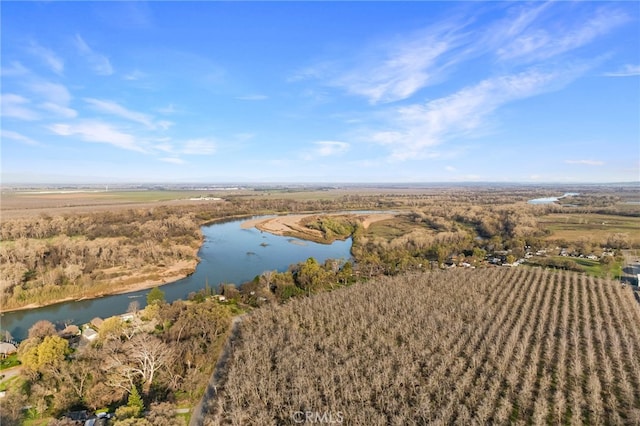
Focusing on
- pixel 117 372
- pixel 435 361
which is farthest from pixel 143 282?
pixel 435 361

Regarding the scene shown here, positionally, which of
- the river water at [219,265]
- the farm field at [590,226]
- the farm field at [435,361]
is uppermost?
the farm field at [590,226]

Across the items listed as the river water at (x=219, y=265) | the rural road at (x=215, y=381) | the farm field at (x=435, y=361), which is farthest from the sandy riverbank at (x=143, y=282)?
the farm field at (x=435, y=361)

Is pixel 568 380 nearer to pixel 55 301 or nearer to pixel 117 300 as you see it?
pixel 117 300

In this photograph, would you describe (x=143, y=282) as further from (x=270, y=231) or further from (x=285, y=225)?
(x=285, y=225)

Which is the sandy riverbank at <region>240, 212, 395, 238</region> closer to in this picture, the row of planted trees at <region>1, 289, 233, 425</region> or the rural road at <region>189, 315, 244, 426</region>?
the rural road at <region>189, 315, 244, 426</region>

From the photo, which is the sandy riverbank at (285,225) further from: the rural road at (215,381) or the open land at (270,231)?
the rural road at (215,381)
